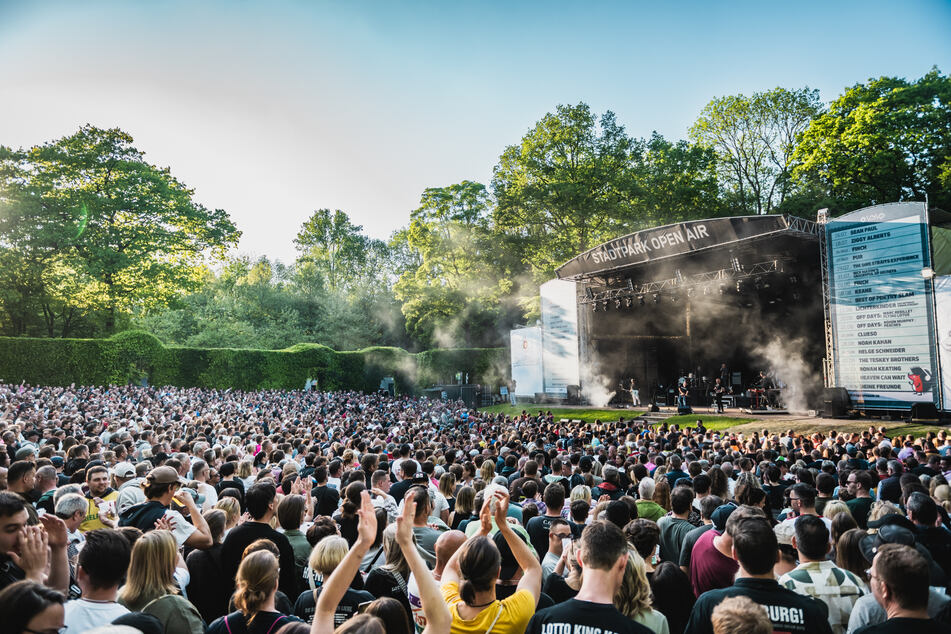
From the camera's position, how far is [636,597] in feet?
8.37

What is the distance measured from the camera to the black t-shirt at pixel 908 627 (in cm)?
221

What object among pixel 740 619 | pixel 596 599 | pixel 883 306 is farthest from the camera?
pixel 883 306

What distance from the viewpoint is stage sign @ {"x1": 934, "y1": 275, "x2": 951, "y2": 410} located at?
1326 cm

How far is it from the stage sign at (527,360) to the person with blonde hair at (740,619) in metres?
24.0

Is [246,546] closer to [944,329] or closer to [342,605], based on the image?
[342,605]

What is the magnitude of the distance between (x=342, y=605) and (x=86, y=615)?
3.82ft

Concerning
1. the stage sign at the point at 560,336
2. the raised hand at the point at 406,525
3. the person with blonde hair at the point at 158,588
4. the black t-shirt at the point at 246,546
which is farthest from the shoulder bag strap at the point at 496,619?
the stage sign at the point at 560,336

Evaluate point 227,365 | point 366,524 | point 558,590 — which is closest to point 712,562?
point 558,590

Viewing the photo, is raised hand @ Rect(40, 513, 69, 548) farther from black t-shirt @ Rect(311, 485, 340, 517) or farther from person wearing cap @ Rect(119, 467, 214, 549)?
black t-shirt @ Rect(311, 485, 340, 517)

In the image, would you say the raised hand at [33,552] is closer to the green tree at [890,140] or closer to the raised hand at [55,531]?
the raised hand at [55,531]

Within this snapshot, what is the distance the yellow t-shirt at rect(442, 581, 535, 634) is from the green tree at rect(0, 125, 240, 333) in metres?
34.1

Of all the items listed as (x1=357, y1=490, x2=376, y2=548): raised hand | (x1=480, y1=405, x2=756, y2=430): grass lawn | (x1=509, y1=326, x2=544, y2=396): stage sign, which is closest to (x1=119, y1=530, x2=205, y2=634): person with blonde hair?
(x1=357, y1=490, x2=376, y2=548): raised hand

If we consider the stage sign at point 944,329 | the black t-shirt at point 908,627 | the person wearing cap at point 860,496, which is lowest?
the person wearing cap at point 860,496

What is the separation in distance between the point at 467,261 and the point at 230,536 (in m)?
32.3
